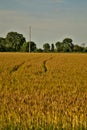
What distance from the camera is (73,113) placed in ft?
20.7

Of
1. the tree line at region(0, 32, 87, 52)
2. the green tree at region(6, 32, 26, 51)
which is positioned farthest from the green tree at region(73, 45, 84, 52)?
the green tree at region(6, 32, 26, 51)

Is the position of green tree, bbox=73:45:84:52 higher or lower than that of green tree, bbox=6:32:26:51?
lower

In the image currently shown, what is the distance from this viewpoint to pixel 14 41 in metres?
119

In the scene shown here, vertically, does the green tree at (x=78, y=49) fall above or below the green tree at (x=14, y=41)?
below

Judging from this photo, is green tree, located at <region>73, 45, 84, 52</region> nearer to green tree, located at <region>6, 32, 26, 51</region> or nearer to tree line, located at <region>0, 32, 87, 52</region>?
tree line, located at <region>0, 32, 87, 52</region>

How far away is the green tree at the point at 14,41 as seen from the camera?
113188 millimetres

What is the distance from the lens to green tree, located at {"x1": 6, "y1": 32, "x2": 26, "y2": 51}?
371 ft

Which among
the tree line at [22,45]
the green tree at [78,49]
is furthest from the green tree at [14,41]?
the green tree at [78,49]

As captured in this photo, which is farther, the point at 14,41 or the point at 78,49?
the point at 14,41

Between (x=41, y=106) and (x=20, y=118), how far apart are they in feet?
3.84

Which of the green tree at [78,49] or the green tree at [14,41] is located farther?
the green tree at [78,49]

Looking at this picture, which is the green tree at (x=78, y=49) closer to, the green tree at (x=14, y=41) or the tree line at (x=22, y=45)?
the tree line at (x=22, y=45)

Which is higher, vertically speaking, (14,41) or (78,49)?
(14,41)

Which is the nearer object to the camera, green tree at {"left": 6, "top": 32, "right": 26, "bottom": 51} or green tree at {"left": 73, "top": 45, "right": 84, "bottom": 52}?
green tree at {"left": 6, "top": 32, "right": 26, "bottom": 51}
